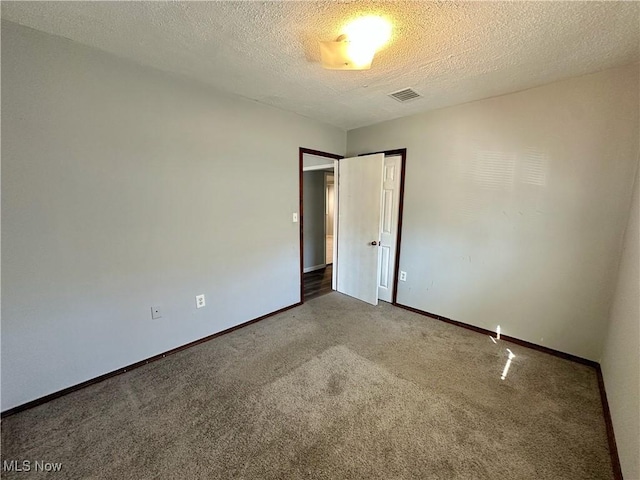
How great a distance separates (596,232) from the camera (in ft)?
6.70

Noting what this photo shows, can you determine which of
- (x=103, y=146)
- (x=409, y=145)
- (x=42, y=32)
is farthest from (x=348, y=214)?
(x=42, y=32)

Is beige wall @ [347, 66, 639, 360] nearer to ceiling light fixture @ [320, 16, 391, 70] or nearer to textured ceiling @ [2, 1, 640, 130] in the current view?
textured ceiling @ [2, 1, 640, 130]

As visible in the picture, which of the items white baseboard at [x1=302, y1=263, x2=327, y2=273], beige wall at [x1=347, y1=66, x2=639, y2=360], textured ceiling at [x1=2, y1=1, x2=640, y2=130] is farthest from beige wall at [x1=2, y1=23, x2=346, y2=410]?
white baseboard at [x1=302, y1=263, x2=327, y2=273]

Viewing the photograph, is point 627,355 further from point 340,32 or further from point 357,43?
point 340,32

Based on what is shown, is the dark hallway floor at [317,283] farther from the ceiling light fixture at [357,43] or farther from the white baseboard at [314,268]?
the ceiling light fixture at [357,43]

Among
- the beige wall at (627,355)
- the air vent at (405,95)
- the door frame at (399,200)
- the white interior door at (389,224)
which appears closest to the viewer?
the beige wall at (627,355)

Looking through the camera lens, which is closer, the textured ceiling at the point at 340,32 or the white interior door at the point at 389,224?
the textured ceiling at the point at 340,32

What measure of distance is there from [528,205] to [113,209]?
11.3 ft

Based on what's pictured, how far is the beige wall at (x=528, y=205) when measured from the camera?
198 centimetres

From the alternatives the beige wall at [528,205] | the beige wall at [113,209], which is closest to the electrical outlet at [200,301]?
the beige wall at [113,209]

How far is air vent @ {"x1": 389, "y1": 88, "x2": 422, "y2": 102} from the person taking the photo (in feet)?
7.70

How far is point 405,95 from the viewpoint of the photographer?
244 cm

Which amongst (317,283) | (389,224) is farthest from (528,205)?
(317,283)

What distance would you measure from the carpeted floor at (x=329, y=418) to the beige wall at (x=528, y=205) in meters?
0.46
